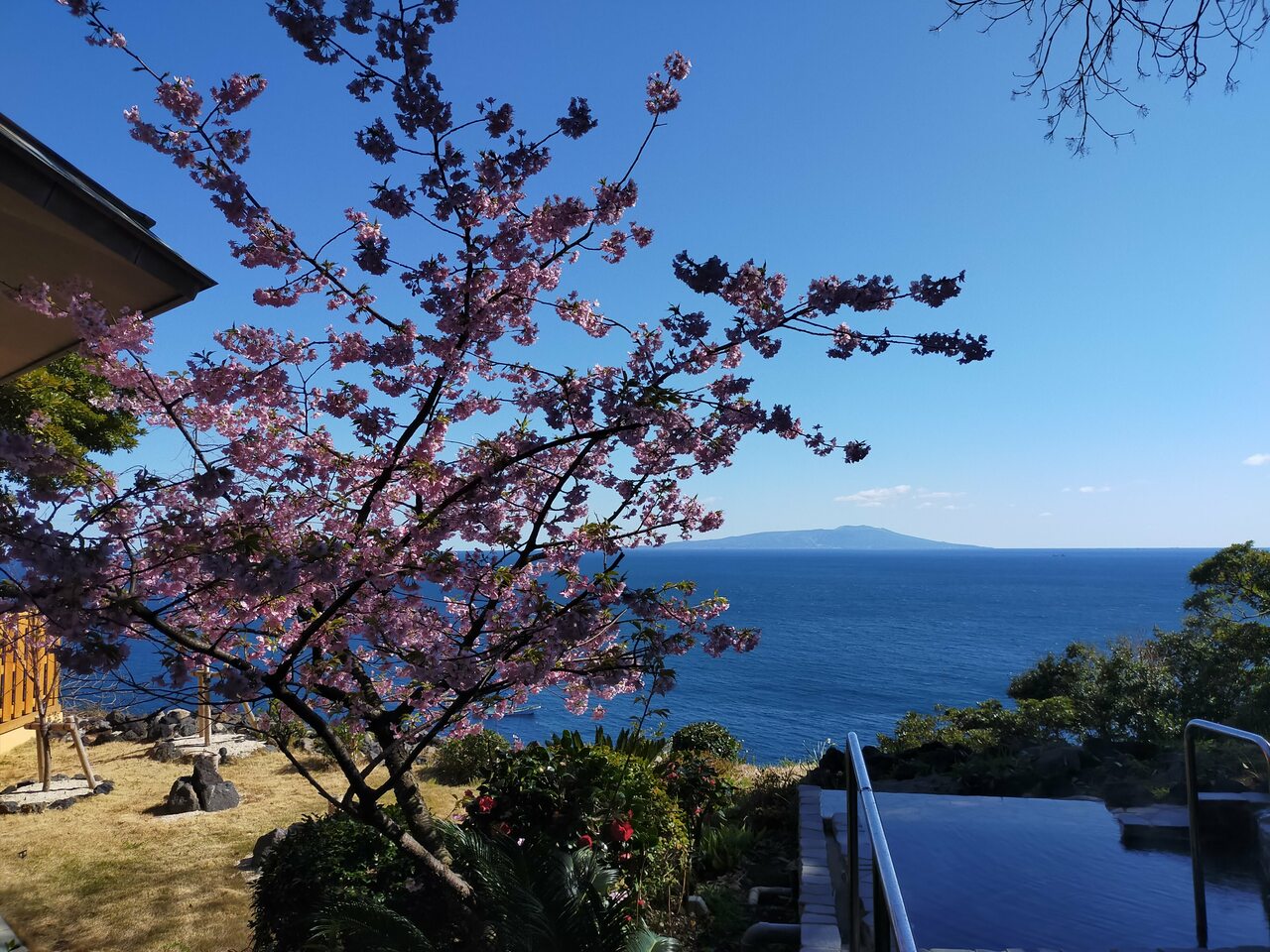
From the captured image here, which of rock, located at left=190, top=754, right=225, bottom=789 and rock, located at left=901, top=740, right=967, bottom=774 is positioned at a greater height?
rock, located at left=901, top=740, right=967, bottom=774

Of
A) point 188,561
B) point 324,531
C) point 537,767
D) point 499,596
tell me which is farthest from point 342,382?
point 537,767

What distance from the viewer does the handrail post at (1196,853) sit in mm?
3619

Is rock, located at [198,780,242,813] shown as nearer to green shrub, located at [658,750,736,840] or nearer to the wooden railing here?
the wooden railing

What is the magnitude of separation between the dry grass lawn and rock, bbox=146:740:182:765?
1.40 feet

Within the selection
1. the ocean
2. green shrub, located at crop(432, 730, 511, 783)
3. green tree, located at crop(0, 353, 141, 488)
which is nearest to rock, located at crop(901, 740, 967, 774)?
the ocean

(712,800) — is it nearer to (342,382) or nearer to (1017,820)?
(1017,820)

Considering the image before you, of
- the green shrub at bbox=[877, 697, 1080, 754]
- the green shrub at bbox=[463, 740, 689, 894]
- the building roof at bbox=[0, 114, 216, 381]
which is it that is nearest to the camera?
the building roof at bbox=[0, 114, 216, 381]

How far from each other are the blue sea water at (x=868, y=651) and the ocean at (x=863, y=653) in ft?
0.37

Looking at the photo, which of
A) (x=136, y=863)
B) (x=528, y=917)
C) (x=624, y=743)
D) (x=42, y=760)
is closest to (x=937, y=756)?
(x=624, y=743)

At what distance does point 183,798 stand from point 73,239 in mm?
7945

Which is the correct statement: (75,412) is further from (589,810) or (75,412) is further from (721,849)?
(721,849)

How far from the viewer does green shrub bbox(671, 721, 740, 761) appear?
8195 millimetres

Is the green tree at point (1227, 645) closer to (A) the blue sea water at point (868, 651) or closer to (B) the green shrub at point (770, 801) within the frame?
(B) the green shrub at point (770, 801)

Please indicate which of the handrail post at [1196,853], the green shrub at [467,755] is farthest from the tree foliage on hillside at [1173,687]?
the green shrub at [467,755]
